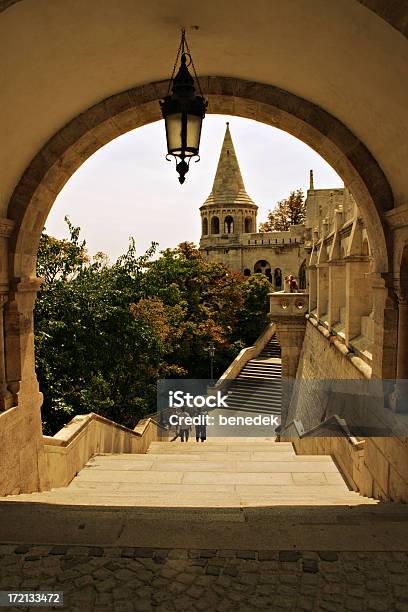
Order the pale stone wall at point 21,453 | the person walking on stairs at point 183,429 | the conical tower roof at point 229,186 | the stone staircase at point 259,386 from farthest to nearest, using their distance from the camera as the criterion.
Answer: the conical tower roof at point 229,186 < the stone staircase at point 259,386 < the person walking on stairs at point 183,429 < the pale stone wall at point 21,453

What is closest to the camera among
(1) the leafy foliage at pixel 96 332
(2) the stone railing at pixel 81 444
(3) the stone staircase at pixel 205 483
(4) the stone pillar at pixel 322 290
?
(3) the stone staircase at pixel 205 483

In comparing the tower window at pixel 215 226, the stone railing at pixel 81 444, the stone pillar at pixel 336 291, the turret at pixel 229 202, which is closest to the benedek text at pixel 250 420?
the stone pillar at pixel 336 291

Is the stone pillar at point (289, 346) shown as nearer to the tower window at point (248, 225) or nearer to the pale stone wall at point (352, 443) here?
the pale stone wall at point (352, 443)

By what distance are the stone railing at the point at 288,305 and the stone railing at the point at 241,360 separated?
14.5ft

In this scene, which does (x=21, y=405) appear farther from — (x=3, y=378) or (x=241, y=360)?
(x=241, y=360)

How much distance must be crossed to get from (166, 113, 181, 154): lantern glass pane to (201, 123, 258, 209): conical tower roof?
47.8m

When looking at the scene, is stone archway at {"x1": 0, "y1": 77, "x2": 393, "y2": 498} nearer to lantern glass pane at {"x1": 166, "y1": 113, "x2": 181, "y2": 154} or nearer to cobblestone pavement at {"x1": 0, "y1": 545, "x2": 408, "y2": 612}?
lantern glass pane at {"x1": 166, "y1": 113, "x2": 181, "y2": 154}

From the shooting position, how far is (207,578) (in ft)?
10.6

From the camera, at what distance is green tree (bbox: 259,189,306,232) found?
55.4m

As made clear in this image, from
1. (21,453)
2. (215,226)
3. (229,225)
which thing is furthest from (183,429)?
(215,226)

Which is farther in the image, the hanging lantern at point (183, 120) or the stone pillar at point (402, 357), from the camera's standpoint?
the stone pillar at point (402, 357)

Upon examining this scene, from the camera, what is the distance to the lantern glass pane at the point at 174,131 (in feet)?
13.4

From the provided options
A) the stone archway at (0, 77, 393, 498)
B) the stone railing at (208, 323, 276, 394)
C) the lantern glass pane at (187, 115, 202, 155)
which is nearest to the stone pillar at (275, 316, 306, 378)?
the stone railing at (208, 323, 276, 394)

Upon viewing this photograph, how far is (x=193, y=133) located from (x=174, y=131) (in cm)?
16
